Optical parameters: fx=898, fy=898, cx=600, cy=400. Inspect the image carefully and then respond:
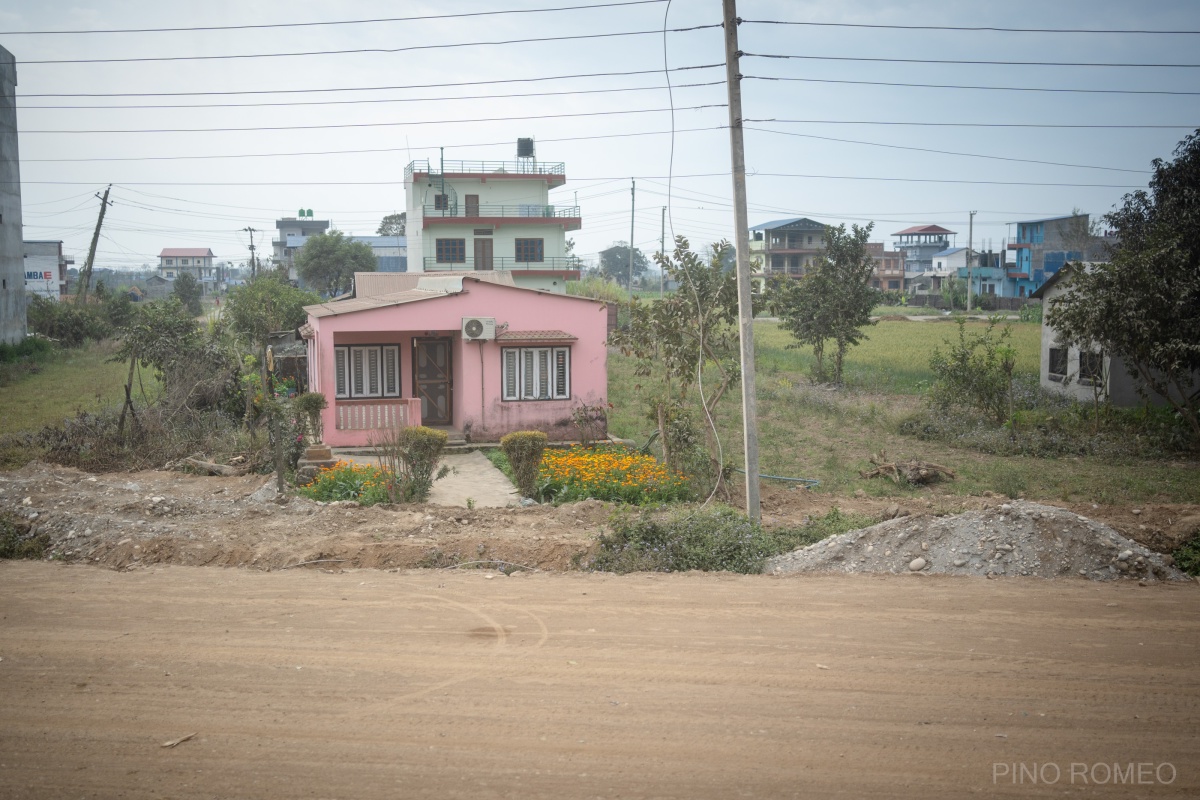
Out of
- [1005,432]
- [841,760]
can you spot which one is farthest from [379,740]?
[1005,432]

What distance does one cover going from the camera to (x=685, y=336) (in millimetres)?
15109

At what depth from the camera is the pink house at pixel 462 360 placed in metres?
19.1

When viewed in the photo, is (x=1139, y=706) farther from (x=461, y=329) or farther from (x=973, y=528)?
(x=461, y=329)

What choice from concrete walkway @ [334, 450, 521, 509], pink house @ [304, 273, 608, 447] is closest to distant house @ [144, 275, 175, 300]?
pink house @ [304, 273, 608, 447]

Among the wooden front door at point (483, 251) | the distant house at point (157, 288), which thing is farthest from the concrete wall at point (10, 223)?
the distant house at point (157, 288)

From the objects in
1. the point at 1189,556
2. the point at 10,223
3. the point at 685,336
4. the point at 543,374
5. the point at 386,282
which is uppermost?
the point at 10,223

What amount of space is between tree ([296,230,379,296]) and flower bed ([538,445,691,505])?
189 feet

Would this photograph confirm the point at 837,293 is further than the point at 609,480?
Yes

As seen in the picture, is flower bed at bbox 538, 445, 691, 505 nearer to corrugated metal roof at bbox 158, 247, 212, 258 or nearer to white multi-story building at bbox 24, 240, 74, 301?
white multi-story building at bbox 24, 240, 74, 301

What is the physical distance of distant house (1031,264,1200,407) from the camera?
22359 mm

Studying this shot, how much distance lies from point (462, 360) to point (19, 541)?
10.2 meters

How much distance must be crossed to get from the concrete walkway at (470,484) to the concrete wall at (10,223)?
2841 centimetres

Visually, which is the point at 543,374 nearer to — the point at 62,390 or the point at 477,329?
the point at 477,329

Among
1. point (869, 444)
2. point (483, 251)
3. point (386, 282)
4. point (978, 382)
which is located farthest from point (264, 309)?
point (483, 251)
